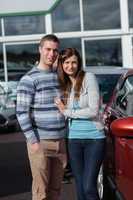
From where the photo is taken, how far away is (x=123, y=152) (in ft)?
16.6

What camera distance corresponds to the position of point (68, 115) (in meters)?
5.57

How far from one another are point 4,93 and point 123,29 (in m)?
4.76

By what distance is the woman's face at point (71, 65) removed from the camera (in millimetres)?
5586

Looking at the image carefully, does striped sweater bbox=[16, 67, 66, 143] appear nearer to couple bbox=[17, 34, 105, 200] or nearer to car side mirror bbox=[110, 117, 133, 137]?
couple bbox=[17, 34, 105, 200]

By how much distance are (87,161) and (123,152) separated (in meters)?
0.76

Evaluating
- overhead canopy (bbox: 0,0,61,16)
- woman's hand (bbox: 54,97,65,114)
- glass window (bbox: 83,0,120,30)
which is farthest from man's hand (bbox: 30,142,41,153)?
glass window (bbox: 83,0,120,30)

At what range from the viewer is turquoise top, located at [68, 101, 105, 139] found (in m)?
5.66

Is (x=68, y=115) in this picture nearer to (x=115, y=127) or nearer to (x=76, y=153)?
(x=76, y=153)

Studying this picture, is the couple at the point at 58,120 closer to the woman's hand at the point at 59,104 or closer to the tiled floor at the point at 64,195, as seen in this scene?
the woman's hand at the point at 59,104

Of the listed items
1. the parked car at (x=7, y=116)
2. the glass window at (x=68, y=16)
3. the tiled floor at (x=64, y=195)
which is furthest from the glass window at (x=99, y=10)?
the tiled floor at (x=64, y=195)

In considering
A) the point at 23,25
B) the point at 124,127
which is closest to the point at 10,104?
the point at 23,25

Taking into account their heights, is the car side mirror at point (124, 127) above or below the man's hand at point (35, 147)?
above

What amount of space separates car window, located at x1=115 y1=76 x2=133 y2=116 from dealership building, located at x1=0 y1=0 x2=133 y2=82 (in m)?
13.3

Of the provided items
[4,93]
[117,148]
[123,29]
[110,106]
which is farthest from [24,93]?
[123,29]
